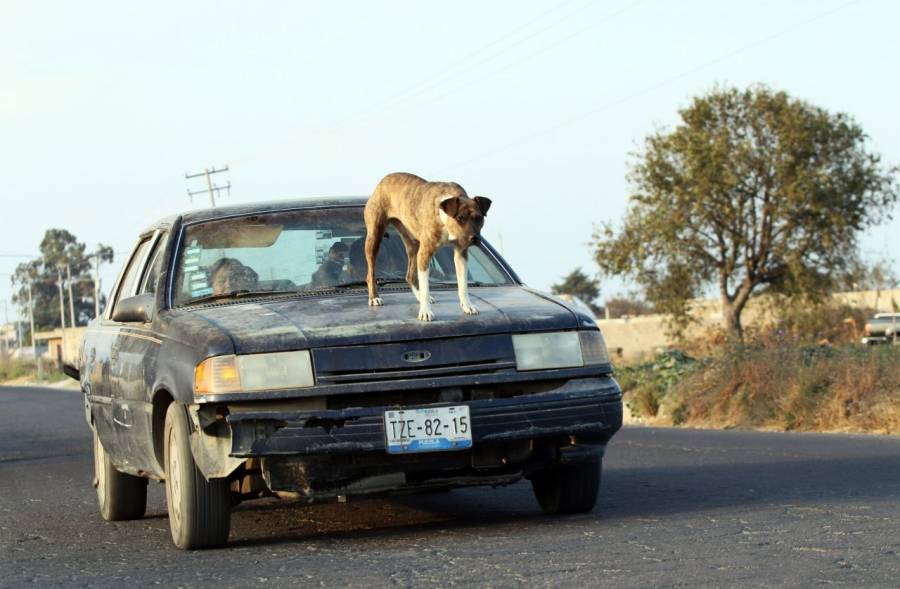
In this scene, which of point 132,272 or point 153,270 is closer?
point 153,270

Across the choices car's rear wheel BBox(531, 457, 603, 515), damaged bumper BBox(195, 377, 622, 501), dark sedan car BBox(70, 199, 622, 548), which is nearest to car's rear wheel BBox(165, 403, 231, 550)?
dark sedan car BBox(70, 199, 622, 548)

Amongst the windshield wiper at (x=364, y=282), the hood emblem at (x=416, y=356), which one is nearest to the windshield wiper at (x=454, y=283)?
the windshield wiper at (x=364, y=282)

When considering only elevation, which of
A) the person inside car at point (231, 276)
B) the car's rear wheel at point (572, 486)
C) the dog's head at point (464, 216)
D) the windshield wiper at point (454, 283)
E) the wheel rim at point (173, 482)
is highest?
the dog's head at point (464, 216)

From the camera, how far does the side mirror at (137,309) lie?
24.1 feet

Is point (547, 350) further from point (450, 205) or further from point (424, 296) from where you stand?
point (450, 205)

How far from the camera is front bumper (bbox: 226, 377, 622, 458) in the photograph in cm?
619

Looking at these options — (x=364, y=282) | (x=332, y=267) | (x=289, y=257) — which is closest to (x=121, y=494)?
(x=289, y=257)

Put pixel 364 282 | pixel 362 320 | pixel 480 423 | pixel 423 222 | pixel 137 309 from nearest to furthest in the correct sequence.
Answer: pixel 480 423 < pixel 362 320 < pixel 423 222 < pixel 137 309 < pixel 364 282

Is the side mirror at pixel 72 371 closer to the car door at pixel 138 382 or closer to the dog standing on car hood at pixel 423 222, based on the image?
the car door at pixel 138 382

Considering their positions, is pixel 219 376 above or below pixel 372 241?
below

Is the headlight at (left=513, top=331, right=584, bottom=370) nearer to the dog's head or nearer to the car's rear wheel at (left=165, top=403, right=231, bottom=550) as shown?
the dog's head

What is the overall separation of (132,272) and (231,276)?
65.3 inches

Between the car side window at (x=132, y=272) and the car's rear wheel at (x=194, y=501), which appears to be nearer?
the car's rear wheel at (x=194, y=501)

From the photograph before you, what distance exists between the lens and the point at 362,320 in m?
6.63
